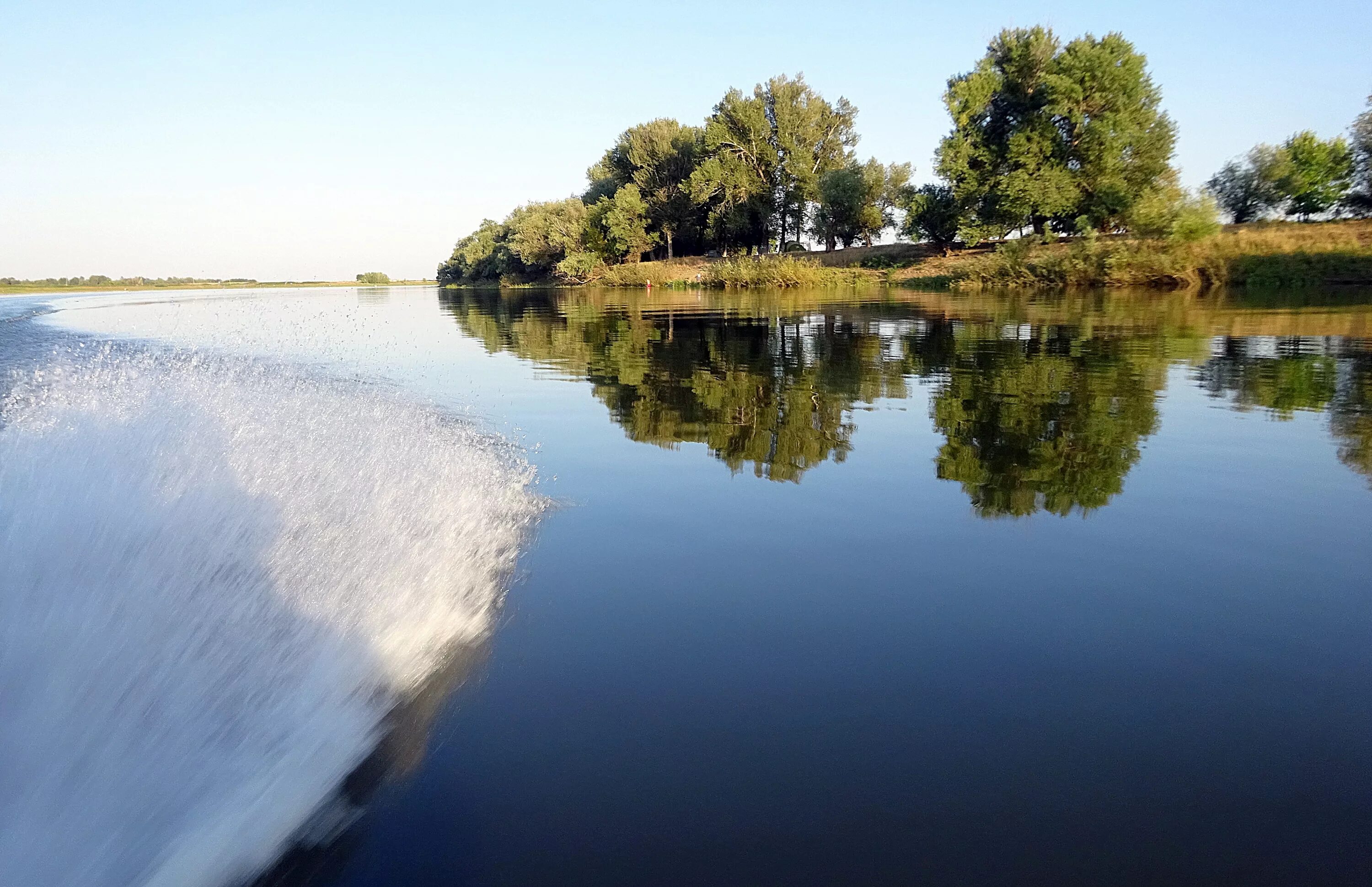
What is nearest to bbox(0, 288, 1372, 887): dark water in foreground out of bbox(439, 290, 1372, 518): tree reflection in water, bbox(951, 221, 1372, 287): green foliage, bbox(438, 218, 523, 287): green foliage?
bbox(439, 290, 1372, 518): tree reflection in water

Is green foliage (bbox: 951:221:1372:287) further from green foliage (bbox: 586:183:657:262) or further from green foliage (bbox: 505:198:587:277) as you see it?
green foliage (bbox: 505:198:587:277)

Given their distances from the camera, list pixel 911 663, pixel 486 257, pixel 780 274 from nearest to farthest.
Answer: pixel 911 663 < pixel 780 274 < pixel 486 257

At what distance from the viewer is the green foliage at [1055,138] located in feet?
181

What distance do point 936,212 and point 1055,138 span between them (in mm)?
10481

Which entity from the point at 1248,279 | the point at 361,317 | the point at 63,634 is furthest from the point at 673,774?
the point at 1248,279

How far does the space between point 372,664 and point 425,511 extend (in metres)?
2.75

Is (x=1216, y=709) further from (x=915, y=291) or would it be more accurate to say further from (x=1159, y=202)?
(x=915, y=291)

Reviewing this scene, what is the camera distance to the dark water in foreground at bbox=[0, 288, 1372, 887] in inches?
131

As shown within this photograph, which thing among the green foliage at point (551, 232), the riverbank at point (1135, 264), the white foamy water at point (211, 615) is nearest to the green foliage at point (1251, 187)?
the riverbank at point (1135, 264)

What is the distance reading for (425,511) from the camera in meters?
7.52

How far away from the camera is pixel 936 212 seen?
2571 inches

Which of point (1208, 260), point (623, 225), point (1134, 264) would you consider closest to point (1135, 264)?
point (1134, 264)

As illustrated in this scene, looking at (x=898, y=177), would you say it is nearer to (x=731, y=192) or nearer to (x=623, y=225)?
(x=731, y=192)

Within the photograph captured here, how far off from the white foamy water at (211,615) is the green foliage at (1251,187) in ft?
269
